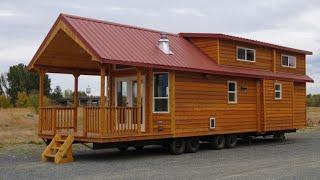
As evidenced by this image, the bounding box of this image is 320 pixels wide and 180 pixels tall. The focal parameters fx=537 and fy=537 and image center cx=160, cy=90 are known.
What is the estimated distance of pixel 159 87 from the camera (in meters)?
18.9

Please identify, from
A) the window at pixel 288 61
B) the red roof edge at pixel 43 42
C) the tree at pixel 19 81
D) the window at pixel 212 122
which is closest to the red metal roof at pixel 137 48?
the red roof edge at pixel 43 42

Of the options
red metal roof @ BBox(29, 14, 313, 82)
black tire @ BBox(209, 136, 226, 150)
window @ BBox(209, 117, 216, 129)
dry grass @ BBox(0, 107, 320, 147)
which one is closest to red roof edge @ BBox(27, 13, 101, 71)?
red metal roof @ BBox(29, 14, 313, 82)

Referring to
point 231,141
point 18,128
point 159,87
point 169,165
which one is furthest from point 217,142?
point 18,128

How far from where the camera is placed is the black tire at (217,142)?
68.2 ft

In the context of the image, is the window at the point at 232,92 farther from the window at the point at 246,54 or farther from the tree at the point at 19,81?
the tree at the point at 19,81

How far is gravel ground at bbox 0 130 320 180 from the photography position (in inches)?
516

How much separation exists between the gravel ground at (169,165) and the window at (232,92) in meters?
2.07

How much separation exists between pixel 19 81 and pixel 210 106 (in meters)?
82.4

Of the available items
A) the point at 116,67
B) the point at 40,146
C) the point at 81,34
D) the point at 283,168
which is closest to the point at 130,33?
the point at 116,67

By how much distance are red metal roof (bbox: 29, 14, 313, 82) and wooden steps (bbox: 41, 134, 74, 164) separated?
2.88 m

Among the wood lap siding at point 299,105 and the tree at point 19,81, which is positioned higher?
the tree at point 19,81

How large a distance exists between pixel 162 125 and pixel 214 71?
10.3 feet

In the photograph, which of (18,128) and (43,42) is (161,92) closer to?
(43,42)

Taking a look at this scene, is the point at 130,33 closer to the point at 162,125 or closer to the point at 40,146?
the point at 162,125
